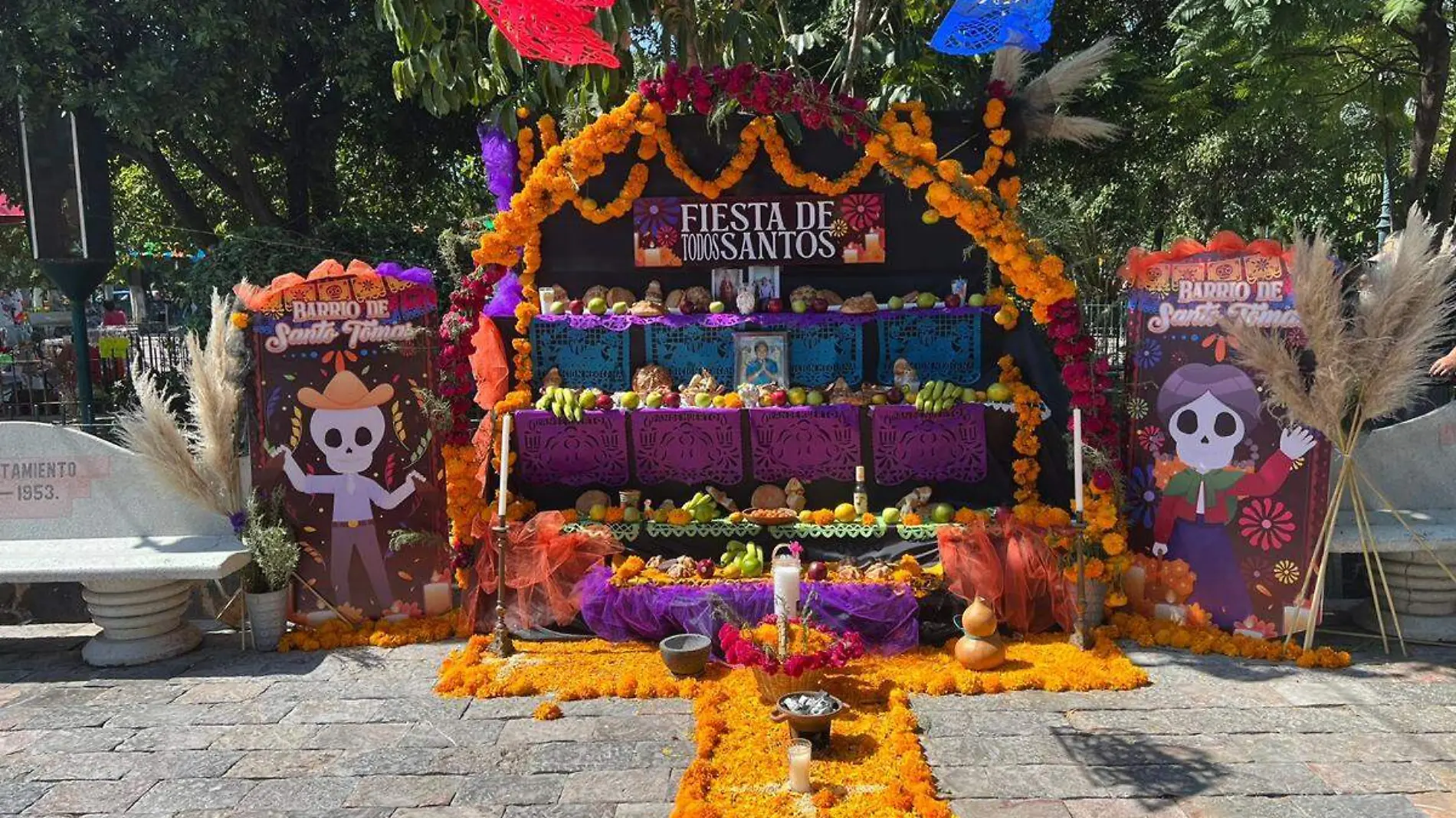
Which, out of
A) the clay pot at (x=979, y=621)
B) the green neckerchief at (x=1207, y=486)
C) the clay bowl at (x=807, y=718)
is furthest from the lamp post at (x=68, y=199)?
the green neckerchief at (x=1207, y=486)

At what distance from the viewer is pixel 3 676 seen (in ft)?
21.0

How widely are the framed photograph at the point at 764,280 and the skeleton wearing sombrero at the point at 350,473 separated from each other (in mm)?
2831

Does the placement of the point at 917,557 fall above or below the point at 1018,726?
above

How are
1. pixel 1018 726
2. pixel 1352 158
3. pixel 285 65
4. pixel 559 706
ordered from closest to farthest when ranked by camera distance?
pixel 1018 726, pixel 559 706, pixel 285 65, pixel 1352 158

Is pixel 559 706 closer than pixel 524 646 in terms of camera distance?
Yes

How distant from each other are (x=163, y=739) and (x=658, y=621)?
2.85 meters

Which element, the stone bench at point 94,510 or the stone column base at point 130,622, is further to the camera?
the stone bench at point 94,510

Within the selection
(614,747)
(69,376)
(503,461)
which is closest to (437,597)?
(503,461)

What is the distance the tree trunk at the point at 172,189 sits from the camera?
40.7ft

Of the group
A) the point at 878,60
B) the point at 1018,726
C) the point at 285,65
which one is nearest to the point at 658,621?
the point at 1018,726

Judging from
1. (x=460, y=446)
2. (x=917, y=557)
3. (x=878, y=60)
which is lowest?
(x=917, y=557)

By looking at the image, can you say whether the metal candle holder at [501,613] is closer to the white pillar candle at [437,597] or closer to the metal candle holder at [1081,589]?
the white pillar candle at [437,597]

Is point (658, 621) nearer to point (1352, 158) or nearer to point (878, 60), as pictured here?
point (878, 60)

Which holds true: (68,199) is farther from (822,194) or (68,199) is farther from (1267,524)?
(1267,524)
